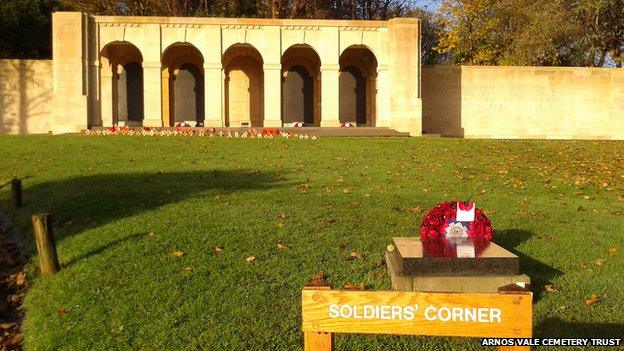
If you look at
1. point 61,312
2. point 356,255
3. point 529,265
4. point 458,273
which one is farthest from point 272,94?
point 458,273

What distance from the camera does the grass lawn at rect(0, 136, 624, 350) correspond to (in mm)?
5930

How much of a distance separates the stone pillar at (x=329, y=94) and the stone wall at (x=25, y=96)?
13855 millimetres

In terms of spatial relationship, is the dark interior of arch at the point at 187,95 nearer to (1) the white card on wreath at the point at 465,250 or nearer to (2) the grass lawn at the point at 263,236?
(2) the grass lawn at the point at 263,236

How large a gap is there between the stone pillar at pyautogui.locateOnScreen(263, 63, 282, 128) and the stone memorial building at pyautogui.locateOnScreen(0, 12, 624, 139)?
48 mm

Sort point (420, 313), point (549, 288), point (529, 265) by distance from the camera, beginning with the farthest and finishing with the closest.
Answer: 1. point (529, 265)
2. point (549, 288)
3. point (420, 313)

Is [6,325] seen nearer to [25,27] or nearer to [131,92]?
[131,92]

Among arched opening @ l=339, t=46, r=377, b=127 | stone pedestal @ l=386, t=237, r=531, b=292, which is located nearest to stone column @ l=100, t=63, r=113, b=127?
arched opening @ l=339, t=46, r=377, b=127

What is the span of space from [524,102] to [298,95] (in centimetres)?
1226

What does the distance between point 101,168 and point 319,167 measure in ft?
16.9

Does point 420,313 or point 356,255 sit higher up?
point 420,313

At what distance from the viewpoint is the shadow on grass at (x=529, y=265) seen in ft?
22.2

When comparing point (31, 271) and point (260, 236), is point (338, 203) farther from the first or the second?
point (31, 271)

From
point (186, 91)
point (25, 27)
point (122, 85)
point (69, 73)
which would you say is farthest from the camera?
point (25, 27)

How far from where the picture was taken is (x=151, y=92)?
31.0 metres
